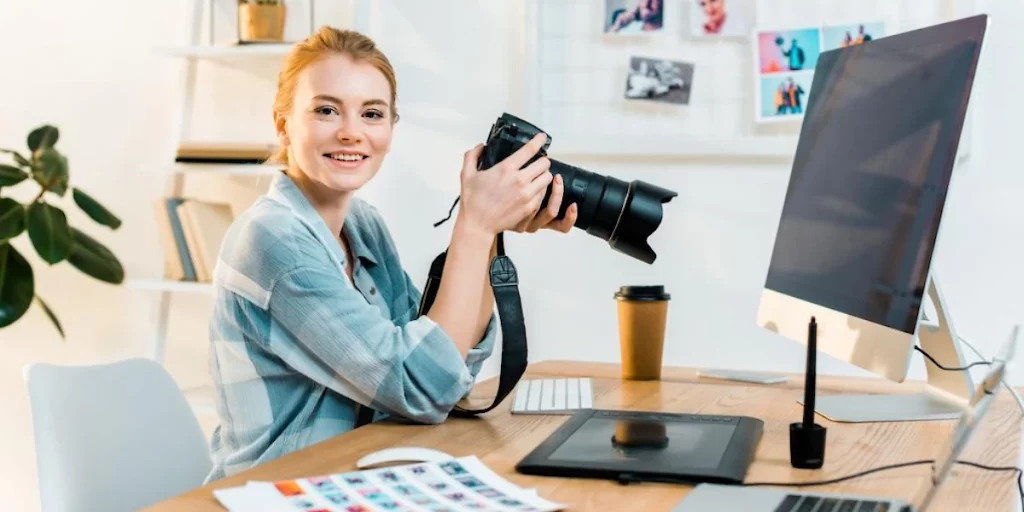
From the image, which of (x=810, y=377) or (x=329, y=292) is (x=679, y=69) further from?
(x=810, y=377)

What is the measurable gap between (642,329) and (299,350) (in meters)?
0.54

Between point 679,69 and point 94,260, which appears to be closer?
point 679,69

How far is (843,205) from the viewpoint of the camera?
4.31 ft

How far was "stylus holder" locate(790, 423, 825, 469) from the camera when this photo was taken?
1.03 m

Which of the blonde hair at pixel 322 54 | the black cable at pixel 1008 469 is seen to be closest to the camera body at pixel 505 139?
the blonde hair at pixel 322 54

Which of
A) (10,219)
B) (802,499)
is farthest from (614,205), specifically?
(10,219)

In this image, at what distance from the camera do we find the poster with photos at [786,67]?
2299 millimetres

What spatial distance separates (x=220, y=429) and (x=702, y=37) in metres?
1.43

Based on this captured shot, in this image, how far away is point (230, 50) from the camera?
2.58 meters

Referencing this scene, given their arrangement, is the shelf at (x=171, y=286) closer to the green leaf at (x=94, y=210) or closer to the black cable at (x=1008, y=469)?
the green leaf at (x=94, y=210)

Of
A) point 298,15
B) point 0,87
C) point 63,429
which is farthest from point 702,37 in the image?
point 0,87

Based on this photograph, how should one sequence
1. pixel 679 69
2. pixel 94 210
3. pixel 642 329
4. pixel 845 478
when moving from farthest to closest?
pixel 94 210
pixel 679 69
pixel 642 329
pixel 845 478

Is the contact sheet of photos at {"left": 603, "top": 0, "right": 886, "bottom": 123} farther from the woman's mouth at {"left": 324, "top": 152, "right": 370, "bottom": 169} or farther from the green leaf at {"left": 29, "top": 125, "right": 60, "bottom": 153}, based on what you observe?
the green leaf at {"left": 29, "top": 125, "right": 60, "bottom": 153}

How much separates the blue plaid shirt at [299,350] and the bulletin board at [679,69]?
116 cm
